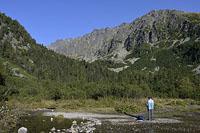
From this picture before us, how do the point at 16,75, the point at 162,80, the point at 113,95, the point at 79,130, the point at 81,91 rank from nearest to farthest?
the point at 79,130 < the point at 113,95 < the point at 81,91 < the point at 162,80 < the point at 16,75

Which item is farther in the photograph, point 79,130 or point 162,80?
point 162,80

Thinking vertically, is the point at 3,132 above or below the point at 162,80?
below

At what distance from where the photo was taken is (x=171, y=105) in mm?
97625

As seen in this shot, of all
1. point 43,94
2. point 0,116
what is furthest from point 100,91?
point 0,116

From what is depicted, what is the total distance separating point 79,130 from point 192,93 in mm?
81969

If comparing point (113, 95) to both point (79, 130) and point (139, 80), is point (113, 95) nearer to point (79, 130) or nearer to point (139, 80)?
point (139, 80)

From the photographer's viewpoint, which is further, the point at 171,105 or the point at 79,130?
the point at 171,105

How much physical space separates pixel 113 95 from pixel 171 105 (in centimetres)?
2289

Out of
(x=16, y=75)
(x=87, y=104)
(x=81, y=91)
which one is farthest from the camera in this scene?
(x=16, y=75)

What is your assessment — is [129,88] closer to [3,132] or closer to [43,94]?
[43,94]

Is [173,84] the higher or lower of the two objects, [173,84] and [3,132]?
the higher

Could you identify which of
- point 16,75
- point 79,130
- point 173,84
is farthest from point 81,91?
point 79,130

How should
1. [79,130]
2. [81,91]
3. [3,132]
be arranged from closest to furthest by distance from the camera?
[3,132] < [79,130] < [81,91]

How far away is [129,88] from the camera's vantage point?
4690 inches
